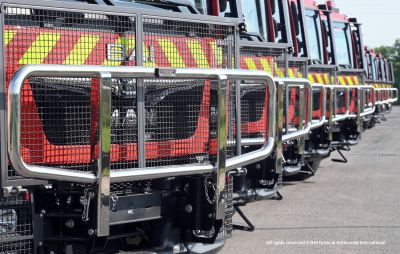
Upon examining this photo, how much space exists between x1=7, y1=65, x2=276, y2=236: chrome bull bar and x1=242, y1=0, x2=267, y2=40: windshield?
369 cm

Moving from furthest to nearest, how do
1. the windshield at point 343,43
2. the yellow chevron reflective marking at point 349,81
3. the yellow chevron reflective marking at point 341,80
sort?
1. the windshield at point 343,43
2. the yellow chevron reflective marking at point 349,81
3. the yellow chevron reflective marking at point 341,80

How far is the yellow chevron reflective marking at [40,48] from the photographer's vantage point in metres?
4.71

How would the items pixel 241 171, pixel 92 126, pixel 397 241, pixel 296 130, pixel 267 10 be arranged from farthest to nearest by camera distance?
1. pixel 267 10
2. pixel 296 130
3. pixel 397 241
4. pixel 241 171
5. pixel 92 126

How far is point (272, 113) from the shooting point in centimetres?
605

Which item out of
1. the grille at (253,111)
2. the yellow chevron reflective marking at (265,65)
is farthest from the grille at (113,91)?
the yellow chevron reflective marking at (265,65)

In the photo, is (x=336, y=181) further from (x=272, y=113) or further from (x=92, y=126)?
(x=92, y=126)

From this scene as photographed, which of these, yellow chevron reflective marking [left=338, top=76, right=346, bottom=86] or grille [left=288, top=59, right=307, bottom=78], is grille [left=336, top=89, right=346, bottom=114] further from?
grille [left=288, top=59, right=307, bottom=78]

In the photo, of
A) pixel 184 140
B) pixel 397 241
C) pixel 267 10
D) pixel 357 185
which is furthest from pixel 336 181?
pixel 184 140

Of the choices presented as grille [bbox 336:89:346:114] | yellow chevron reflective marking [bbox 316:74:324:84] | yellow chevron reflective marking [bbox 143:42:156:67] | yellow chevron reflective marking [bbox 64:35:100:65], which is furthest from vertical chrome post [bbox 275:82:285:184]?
grille [bbox 336:89:346:114]

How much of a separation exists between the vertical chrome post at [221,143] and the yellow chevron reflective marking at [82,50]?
858mm

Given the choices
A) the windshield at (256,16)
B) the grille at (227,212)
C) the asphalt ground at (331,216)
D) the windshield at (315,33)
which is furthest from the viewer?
the windshield at (315,33)

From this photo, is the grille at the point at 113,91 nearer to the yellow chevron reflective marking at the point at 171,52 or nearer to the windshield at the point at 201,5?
the yellow chevron reflective marking at the point at 171,52

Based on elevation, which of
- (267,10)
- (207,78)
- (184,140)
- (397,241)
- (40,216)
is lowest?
(397,241)

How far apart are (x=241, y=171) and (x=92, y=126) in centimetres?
153
